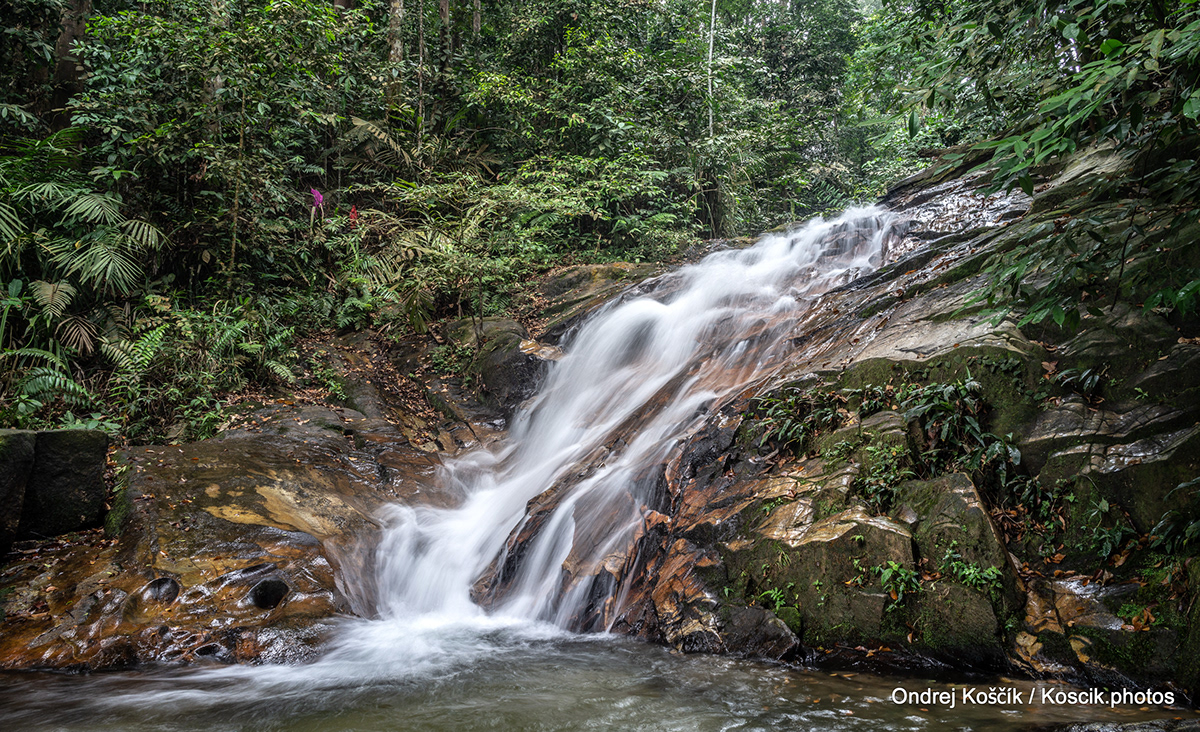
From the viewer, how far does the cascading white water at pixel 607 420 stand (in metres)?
5.73

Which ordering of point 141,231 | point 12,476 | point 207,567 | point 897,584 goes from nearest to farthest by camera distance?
point 897,584 → point 12,476 → point 207,567 → point 141,231

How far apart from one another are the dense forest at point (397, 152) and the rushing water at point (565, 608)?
242 centimetres

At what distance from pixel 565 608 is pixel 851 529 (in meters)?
2.50

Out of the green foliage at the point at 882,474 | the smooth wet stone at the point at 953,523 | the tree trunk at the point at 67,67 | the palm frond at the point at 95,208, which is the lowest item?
the smooth wet stone at the point at 953,523

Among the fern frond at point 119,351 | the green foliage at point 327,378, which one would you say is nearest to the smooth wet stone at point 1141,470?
the green foliage at point 327,378

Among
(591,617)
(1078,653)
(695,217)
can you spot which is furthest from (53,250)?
(695,217)

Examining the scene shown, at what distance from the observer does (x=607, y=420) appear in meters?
8.11

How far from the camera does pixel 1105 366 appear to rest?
4.16 metres

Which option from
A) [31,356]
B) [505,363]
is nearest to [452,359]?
[505,363]

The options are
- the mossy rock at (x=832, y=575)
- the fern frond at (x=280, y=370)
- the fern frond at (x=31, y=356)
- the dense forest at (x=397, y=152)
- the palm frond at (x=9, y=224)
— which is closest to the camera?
the dense forest at (x=397, y=152)

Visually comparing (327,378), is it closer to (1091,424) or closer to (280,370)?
(280,370)

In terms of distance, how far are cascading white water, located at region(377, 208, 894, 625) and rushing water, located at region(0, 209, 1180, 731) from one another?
0.03m

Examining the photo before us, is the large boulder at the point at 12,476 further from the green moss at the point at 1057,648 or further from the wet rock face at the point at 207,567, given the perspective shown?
the green moss at the point at 1057,648

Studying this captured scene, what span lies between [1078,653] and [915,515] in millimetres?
1086
